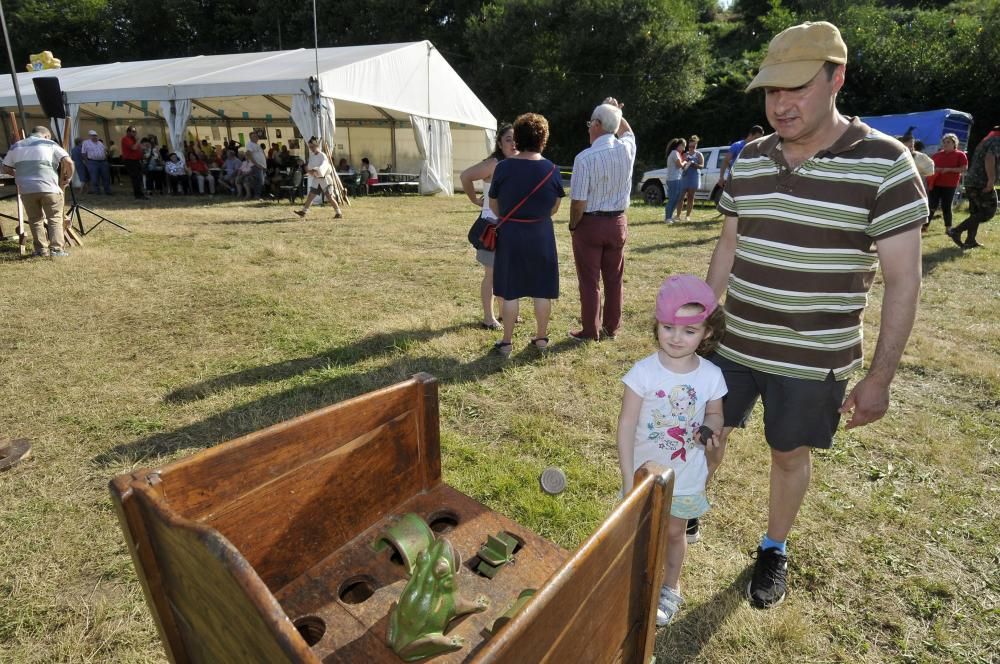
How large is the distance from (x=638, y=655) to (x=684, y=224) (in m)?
10.9

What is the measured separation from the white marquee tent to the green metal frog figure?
13771mm

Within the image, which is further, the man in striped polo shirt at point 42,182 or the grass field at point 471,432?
the man in striped polo shirt at point 42,182

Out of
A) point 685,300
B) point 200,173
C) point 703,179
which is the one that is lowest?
point 685,300

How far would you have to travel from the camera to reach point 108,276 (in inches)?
266

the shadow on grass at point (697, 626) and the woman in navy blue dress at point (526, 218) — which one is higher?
the woman in navy blue dress at point (526, 218)

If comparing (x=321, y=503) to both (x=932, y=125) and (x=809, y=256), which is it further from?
(x=932, y=125)

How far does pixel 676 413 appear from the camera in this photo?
1859 mm

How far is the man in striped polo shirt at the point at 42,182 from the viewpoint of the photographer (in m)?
7.14

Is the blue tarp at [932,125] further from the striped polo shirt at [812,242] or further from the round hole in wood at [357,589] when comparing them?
the round hole in wood at [357,589]

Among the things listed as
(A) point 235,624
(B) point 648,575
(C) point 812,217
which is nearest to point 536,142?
(C) point 812,217

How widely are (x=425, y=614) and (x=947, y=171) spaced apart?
1155 cm

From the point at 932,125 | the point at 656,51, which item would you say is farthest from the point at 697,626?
the point at 656,51

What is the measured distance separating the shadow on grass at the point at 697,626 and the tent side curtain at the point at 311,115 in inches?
529

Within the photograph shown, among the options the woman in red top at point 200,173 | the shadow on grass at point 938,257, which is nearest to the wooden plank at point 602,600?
the shadow on grass at point 938,257
